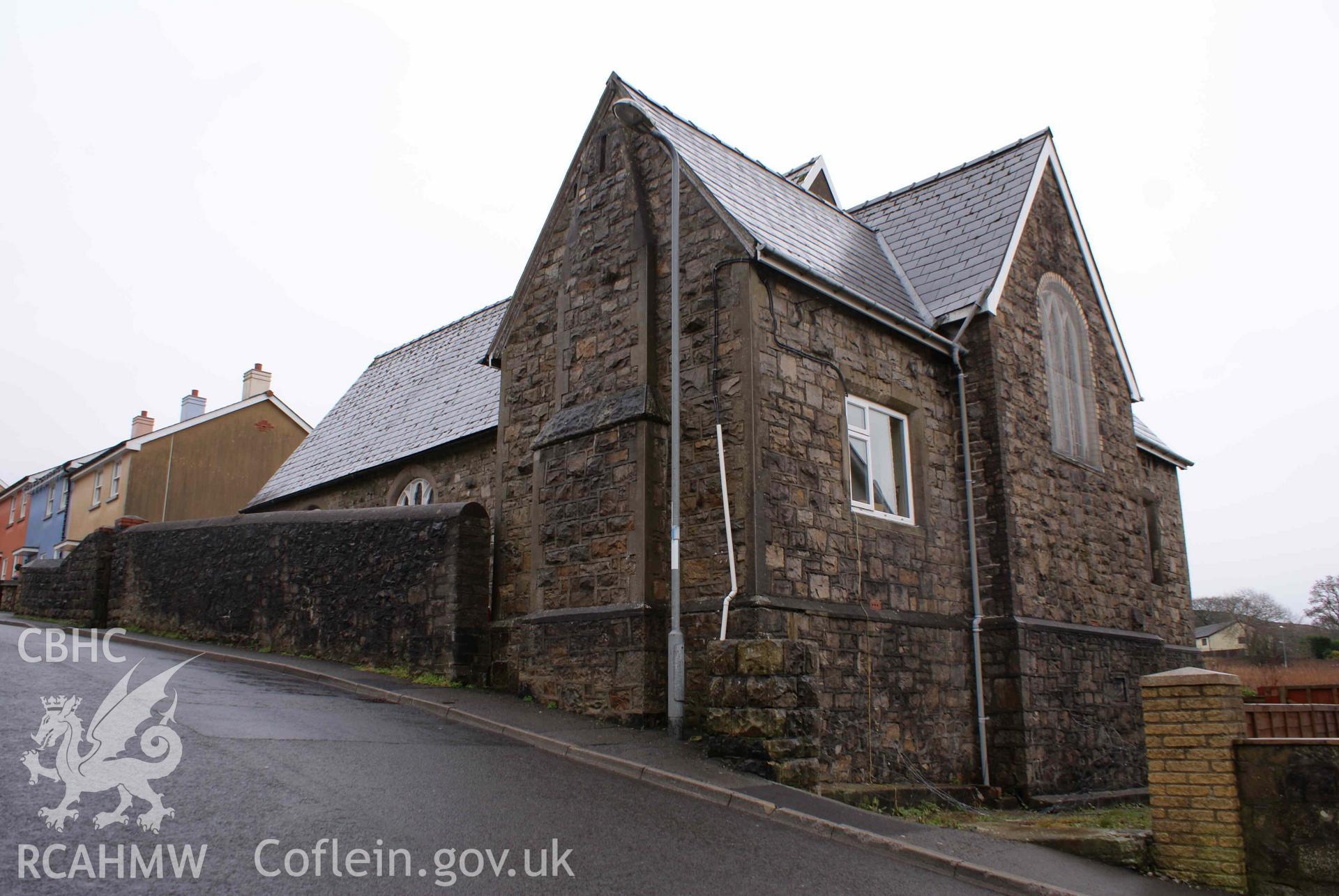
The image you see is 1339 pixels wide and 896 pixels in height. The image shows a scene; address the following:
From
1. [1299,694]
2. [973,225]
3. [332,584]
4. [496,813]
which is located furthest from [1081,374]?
[496,813]

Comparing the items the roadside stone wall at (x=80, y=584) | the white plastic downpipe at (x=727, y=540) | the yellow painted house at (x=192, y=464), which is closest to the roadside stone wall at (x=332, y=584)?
the roadside stone wall at (x=80, y=584)

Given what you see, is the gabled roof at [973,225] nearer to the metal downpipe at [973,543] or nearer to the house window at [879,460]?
the metal downpipe at [973,543]

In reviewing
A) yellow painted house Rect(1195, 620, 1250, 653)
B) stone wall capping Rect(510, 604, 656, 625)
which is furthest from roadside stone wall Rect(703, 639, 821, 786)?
yellow painted house Rect(1195, 620, 1250, 653)

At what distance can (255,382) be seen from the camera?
35500 millimetres

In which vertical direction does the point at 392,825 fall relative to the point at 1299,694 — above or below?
below

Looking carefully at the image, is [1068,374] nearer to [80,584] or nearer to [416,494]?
[416,494]

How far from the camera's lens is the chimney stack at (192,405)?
117ft

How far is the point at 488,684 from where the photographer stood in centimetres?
1298

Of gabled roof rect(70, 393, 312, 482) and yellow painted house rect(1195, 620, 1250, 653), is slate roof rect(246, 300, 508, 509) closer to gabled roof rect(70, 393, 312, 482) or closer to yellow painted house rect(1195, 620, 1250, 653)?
gabled roof rect(70, 393, 312, 482)

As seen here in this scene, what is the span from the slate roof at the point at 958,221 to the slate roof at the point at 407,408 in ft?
23.3

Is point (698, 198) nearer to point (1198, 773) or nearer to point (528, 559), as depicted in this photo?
A: point (528, 559)

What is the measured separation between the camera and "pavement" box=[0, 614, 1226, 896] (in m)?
5.73

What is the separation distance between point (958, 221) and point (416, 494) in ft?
34.0

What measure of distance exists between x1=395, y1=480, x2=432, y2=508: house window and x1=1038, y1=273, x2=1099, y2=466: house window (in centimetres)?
1033
